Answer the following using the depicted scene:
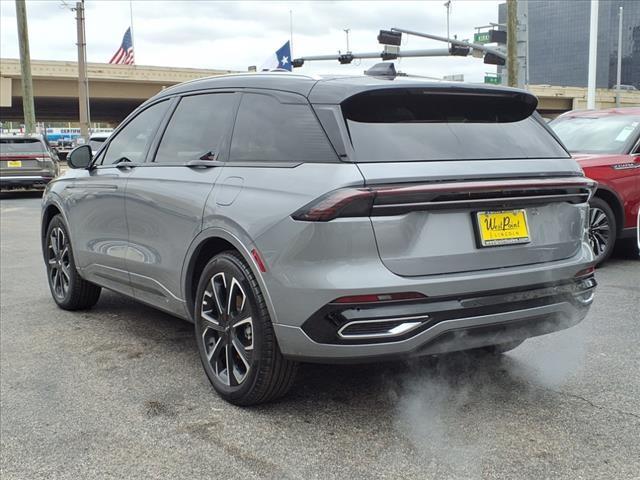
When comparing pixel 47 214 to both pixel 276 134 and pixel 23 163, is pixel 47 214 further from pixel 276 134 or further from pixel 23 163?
pixel 23 163

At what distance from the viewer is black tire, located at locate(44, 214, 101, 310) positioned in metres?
5.73

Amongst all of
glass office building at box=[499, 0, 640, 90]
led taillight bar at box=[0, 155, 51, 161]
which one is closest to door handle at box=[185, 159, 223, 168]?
led taillight bar at box=[0, 155, 51, 161]

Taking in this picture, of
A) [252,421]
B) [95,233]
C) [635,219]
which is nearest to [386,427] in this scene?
[252,421]

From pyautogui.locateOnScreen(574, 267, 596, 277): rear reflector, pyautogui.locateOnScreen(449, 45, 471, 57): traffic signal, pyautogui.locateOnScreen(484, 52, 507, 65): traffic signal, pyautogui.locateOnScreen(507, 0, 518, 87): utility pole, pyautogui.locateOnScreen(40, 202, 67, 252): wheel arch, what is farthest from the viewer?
pyautogui.locateOnScreen(449, 45, 471, 57): traffic signal

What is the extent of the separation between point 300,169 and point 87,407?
68.2 inches

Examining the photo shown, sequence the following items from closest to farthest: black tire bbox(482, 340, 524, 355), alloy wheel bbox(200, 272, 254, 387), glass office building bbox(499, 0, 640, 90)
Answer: alloy wheel bbox(200, 272, 254, 387) < black tire bbox(482, 340, 524, 355) < glass office building bbox(499, 0, 640, 90)

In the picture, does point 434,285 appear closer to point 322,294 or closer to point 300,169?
point 322,294

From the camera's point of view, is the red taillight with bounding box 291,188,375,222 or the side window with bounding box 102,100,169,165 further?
the side window with bounding box 102,100,169,165

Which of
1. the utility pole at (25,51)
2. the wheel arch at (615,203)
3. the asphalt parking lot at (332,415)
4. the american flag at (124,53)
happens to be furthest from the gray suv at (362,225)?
the american flag at (124,53)

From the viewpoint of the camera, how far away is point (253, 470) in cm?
298

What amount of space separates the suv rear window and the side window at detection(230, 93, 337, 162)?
0.18m

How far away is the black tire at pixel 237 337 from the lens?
133 inches

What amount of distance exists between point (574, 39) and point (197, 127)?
29484mm

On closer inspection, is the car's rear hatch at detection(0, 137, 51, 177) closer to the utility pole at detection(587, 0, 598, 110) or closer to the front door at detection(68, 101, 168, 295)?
the front door at detection(68, 101, 168, 295)
